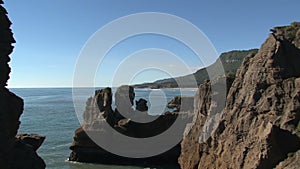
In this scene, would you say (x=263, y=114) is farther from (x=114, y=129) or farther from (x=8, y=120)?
(x=114, y=129)

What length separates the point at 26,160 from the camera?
22344mm

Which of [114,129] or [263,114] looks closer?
[263,114]

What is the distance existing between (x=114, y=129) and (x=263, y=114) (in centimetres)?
2752

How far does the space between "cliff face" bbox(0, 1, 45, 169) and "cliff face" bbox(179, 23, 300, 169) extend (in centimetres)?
1432

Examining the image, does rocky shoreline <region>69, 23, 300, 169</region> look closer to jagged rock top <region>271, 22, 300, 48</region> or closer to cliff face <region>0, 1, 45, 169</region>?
jagged rock top <region>271, 22, 300, 48</region>

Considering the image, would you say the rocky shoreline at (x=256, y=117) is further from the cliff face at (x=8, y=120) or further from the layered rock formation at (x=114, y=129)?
the cliff face at (x=8, y=120)

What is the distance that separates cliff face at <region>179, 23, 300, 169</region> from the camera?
67.8 feet

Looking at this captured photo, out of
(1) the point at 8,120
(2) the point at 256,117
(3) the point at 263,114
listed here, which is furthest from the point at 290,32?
(1) the point at 8,120

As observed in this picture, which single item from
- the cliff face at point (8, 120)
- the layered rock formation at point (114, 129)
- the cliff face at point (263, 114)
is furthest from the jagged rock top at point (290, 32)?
the cliff face at point (8, 120)

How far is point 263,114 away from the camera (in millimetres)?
23297

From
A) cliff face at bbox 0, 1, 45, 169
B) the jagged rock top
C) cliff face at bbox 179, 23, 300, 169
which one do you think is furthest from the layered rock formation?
cliff face at bbox 0, 1, 45, 169

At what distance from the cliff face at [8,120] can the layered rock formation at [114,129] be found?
23.5 meters

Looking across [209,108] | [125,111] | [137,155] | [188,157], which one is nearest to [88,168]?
[137,155]

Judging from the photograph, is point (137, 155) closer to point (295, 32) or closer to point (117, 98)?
point (117, 98)
